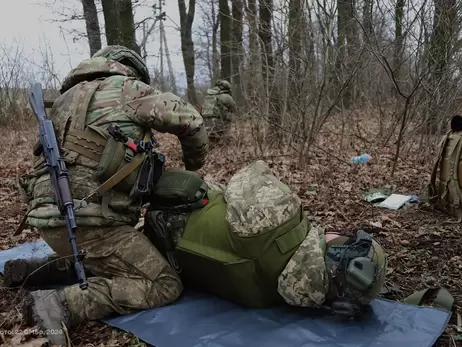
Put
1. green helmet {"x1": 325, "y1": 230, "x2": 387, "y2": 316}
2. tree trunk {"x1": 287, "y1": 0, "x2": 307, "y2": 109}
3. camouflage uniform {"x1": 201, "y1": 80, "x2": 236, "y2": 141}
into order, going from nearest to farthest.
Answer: green helmet {"x1": 325, "y1": 230, "x2": 387, "y2": 316} → tree trunk {"x1": 287, "y1": 0, "x2": 307, "y2": 109} → camouflage uniform {"x1": 201, "y1": 80, "x2": 236, "y2": 141}

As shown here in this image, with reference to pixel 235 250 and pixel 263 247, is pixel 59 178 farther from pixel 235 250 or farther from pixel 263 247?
pixel 263 247

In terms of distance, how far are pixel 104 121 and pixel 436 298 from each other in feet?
7.38

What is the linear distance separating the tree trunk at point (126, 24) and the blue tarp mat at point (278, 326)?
6.20 m

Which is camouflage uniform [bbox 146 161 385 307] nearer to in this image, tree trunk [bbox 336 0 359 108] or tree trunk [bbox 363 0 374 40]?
tree trunk [bbox 363 0 374 40]

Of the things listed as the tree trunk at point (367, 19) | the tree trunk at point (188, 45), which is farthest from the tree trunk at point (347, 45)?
the tree trunk at point (188, 45)

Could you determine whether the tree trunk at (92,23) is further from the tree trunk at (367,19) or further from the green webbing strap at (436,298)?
the green webbing strap at (436,298)

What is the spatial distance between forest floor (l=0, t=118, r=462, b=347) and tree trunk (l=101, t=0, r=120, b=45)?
7.40 feet

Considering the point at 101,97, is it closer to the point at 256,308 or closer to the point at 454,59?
the point at 256,308

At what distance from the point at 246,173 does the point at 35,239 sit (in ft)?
8.66

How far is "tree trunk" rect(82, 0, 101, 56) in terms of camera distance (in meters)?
Answer: 9.73

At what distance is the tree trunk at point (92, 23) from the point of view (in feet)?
31.9

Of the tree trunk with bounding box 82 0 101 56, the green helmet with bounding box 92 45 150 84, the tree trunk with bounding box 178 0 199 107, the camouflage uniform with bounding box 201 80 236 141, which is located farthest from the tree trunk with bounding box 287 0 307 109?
the tree trunk with bounding box 178 0 199 107

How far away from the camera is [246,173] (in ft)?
9.27

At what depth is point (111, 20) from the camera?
7934 millimetres
